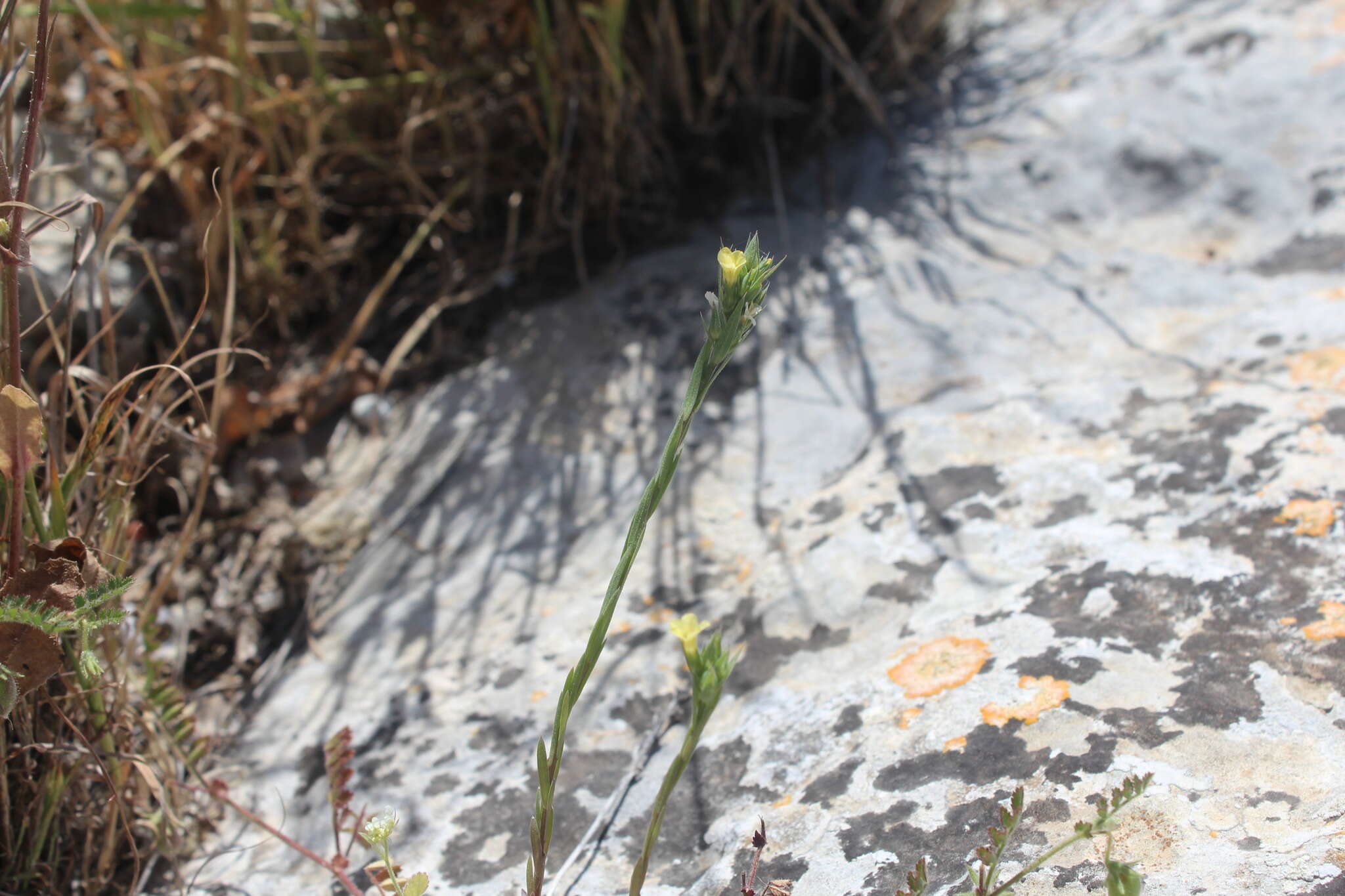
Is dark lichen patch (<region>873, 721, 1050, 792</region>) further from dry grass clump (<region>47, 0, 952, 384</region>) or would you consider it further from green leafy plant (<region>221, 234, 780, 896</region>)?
dry grass clump (<region>47, 0, 952, 384</region>)

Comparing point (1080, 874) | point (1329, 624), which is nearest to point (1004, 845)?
point (1080, 874)

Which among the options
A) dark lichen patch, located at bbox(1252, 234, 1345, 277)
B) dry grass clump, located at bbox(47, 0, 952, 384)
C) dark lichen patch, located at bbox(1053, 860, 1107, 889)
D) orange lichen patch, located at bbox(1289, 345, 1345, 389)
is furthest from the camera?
dry grass clump, located at bbox(47, 0, 952, 384)

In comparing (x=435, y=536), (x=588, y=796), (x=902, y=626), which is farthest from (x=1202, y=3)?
(x=588, y=796)

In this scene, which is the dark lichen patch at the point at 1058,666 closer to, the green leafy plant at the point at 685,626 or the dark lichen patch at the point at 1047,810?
the dark lichen patch at the point at 1047,810

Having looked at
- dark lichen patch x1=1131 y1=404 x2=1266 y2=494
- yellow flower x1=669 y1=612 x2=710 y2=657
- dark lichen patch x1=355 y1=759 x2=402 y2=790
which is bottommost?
dark lichen patch x1=355 y1=759 x2=402 y2=790

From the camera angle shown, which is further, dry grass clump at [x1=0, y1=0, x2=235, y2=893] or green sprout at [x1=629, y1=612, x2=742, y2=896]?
dry grass clump at [x1=0, y1=0, x2=235, y2=893]

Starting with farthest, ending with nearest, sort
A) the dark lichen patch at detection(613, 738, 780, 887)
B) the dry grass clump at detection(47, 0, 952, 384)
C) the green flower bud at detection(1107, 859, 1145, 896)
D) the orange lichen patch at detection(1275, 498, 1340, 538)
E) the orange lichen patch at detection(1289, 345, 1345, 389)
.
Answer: the dry grass clump at detection(47, 0, 952, 384)
the orange lichen patch at detection(1289, 345, 1345, 389)
the orange lichen patch at detection(1275, 498, 1340, 538)
the dark lichen patch at detection(613, 738, 780, 887)
the green flower bud at detection(1107, 859, 1145, 896)

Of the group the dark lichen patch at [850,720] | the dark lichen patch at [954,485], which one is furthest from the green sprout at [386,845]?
the dark lichen patch at [954,485]

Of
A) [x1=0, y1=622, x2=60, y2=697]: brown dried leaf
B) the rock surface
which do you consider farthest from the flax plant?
[x1=0, y1=622, x2=60, y2=697]: brown dried leaf
